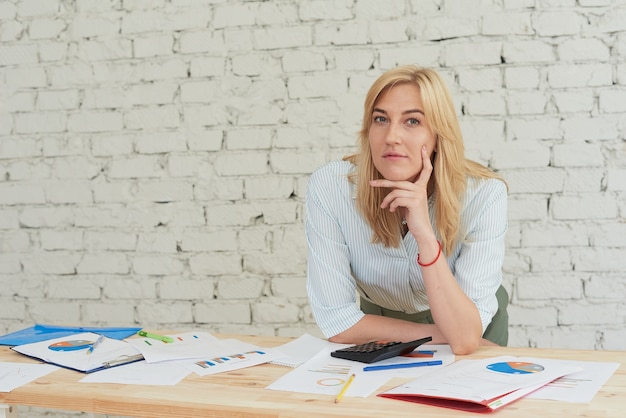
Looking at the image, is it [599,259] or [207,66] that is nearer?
[599,259]

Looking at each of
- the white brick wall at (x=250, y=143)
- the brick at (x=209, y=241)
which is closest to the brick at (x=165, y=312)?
the white brick wall at (x=250, y=143)

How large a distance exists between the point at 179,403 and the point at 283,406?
0.58 ft

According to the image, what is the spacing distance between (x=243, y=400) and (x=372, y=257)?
84 centimetres

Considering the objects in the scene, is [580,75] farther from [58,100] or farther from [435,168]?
[58,100]

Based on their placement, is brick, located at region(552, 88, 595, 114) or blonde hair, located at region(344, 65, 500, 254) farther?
brick, located at region(552, 88, 595, 114)

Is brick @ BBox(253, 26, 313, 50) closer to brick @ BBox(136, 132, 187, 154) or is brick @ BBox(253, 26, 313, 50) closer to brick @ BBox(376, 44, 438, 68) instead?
brick @ BBox(376, 44, 438, 68)

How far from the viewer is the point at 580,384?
1.22 m

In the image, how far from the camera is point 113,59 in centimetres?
286

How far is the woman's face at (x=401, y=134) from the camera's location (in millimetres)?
1833

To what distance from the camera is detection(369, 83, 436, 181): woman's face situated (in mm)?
1833

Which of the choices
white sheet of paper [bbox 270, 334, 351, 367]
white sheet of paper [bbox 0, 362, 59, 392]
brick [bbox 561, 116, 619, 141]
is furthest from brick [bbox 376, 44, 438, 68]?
white sheet of paper [bbox 0, 362, 59, 392]

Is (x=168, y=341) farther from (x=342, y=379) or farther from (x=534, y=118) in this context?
(x=534, y=118)

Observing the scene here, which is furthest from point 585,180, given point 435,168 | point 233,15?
point 233,15

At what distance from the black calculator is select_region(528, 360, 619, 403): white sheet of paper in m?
0.30
